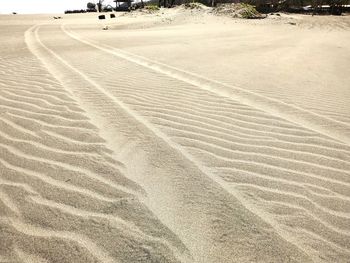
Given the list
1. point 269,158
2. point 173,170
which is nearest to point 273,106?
point 269,158

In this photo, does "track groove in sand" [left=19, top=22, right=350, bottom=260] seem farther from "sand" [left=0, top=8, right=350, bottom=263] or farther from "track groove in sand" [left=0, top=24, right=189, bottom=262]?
"track groove in sand" [left=0, top=24, right=189, bottom=262]

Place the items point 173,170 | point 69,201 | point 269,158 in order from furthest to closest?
1. point 269,158
2. point 173,170
3. point 69,201

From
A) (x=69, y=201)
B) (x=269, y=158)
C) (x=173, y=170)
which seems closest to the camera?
(x=69, y=201)

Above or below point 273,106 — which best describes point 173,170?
below

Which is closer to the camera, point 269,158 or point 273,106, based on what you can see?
point 269,158

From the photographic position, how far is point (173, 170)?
276 centimetres

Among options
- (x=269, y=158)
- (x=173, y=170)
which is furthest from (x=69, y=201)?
(x=269, y=158)

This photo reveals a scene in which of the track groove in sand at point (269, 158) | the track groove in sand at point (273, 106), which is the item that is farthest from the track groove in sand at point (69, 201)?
the track groove in sand at point (273, 106)

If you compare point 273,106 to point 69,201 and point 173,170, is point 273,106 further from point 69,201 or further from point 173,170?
point 69,201

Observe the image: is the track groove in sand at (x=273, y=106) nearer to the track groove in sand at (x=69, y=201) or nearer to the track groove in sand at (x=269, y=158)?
the track groove in sand at (x=269, y=158)

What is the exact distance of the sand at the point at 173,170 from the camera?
1.99 metres

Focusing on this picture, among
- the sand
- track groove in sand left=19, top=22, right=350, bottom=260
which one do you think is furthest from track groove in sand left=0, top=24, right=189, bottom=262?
track groove in sand left=19, top=22, right=350, bottom=260

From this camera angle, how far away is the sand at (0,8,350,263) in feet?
6.54

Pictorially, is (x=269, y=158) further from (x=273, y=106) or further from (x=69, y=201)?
(x=69, y=201)
